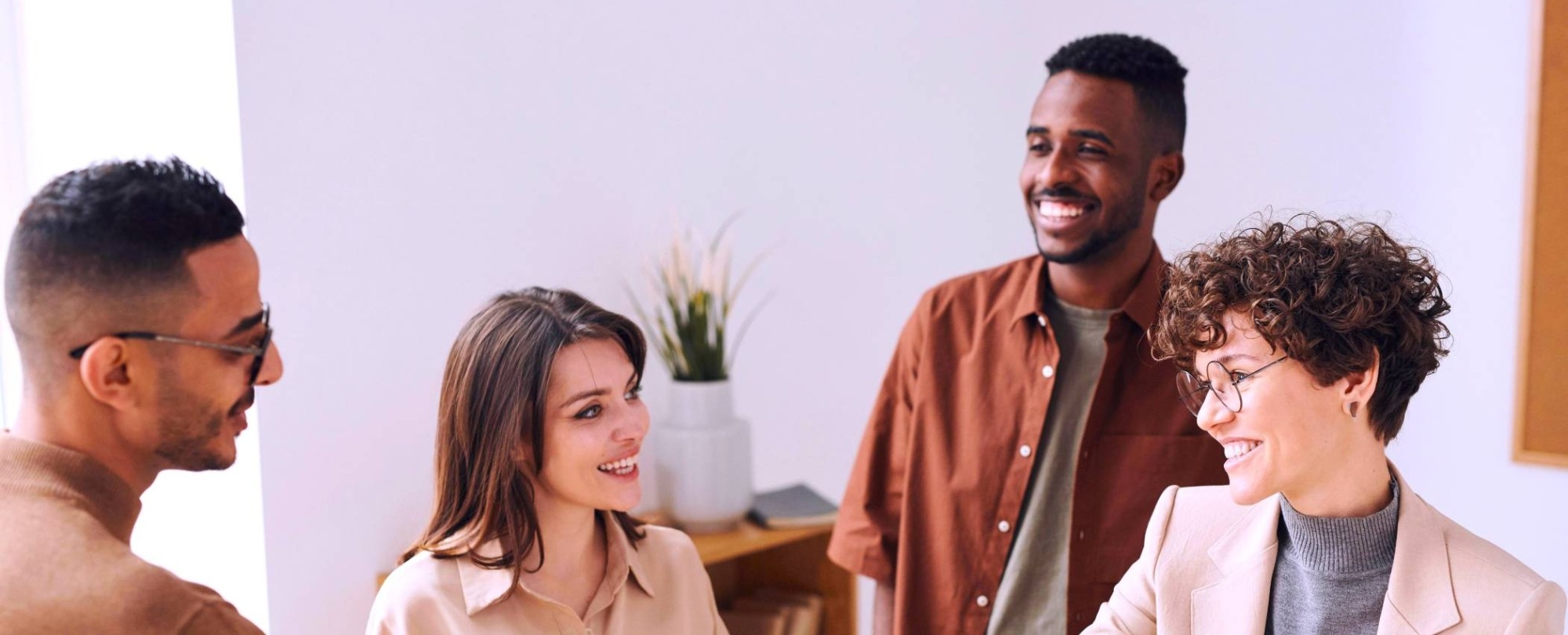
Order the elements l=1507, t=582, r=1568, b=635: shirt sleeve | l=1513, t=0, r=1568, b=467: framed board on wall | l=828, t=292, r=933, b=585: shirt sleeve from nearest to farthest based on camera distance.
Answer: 1. l=1507, t=582, r=1568, b=635: shirt sleeve
2. l=828, t=292, r=933, b=585: shirt sleeve
3. l=1513, t=0, r=1568, b=467: framed board on wall

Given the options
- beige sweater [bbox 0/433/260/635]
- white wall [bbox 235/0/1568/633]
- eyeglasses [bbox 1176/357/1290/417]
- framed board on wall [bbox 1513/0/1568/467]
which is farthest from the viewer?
framed board on wall [bbox 1513/0/1568/467]

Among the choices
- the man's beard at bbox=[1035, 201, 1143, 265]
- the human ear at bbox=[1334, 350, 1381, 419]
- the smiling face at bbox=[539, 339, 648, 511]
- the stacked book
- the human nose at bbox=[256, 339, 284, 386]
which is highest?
the man's beard at bbox=[1035, 201, 1143, 265]

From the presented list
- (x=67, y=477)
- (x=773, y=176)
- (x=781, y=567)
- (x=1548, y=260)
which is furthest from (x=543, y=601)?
(x=1548, y=260)

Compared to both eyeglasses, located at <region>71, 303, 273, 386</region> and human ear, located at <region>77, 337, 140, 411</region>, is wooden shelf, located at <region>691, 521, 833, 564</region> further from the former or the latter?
human ear, located at <region>77, 337, 140, 411</region>

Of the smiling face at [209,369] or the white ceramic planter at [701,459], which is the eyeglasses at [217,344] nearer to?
the smiling face at [209,369]

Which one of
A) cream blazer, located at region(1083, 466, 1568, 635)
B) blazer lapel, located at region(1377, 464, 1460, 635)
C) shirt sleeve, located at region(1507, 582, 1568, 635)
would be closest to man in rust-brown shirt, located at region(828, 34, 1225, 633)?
cream blazer, located at region(1083, 466, 1568, 635)

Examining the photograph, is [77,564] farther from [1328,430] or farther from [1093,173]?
[1093,173]

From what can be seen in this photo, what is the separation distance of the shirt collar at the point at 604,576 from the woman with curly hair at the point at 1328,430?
2.70 ft

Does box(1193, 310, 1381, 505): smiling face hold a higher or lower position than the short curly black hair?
lower

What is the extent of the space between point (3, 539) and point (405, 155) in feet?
5.21

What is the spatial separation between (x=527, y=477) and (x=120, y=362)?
682mm

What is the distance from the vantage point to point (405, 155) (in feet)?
8.87

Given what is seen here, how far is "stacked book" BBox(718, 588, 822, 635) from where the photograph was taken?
3107 millimetres

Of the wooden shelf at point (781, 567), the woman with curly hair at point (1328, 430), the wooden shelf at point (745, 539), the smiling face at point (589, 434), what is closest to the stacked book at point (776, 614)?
the wooden shelf at point (781, 567)
